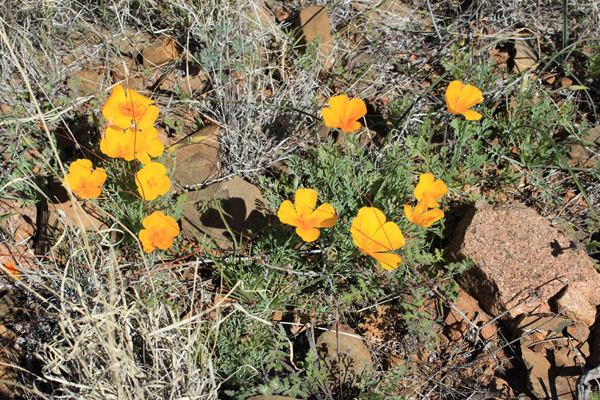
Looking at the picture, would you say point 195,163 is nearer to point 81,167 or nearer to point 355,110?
point 81,167

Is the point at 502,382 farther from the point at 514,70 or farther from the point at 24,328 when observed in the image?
the point at 24,328

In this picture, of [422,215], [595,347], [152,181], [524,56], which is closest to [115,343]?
[152,181]

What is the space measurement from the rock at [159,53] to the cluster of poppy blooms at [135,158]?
3.07 ft

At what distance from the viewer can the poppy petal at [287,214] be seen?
2.17m

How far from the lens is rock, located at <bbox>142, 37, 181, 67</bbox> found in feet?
10.9

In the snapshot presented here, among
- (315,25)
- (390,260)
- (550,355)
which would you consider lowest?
(550,355)

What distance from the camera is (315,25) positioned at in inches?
132

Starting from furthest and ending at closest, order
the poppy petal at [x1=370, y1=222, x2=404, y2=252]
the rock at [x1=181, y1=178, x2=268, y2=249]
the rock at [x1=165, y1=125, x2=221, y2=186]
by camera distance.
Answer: the rock at [x1=165, y1=125, x2=221, y2=186] < the rock at [x1=181, y1=178, x2=268, y2=249] < the poppy petal at [x1=370, y1=222, x2=404, y2=252]

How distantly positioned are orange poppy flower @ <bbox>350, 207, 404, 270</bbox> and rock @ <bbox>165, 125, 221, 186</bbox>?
48.0 inches

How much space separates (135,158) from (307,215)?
1.02 meters

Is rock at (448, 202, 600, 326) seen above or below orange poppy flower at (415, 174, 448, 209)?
below

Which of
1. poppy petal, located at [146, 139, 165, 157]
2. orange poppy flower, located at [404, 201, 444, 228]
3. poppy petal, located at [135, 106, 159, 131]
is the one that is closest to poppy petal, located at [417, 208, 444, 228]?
Answer: orange poppy flower, located at [404, 201, 444, 228]

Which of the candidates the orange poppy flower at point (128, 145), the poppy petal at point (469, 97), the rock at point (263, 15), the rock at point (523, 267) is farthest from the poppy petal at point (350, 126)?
the rock at point (263, 15)

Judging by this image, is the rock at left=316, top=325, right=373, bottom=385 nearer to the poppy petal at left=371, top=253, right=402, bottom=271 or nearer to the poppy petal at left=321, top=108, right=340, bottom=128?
the poppy petal at left=371, top=253, right=402, bottom=271
